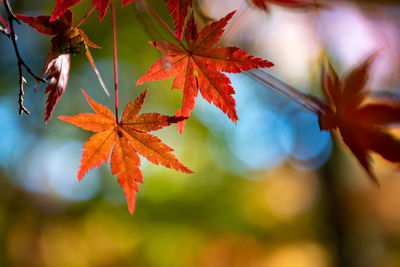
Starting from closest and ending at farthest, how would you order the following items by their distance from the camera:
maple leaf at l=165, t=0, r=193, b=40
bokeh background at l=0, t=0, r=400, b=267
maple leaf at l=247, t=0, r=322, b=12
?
maple leaf at l=165, t=0, r=193, b=40
maple leaf at l=247, t=0, r=322, b=12
bokeh background at l=0, t=0, r=400, b=267

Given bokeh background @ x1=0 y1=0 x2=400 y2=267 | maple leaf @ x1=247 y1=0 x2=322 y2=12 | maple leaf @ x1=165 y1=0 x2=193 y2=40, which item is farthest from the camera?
bokeh background @ x1=0 y1=0 x2=400 y2=267

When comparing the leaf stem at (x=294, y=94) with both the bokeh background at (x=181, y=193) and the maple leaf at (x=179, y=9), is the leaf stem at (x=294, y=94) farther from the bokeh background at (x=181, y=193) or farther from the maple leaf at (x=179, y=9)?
the bokeh background at (x=181, y=193)

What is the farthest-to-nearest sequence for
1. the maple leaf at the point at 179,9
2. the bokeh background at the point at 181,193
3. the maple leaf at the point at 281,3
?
the bokeh background at the point at 181,193 < the maple leaf at the point at 281,3 < the maple leaf at the point at 179,9

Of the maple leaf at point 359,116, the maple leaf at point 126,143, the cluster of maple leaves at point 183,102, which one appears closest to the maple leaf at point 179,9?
the cluster of maple leaves at point 183,102

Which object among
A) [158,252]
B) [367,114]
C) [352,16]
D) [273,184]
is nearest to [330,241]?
[273,184]

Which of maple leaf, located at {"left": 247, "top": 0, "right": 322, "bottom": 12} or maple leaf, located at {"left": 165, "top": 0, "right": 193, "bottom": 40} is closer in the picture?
maple leaf, located at {"left": 165, "top": 0, "right": 193, "bottom": 40}

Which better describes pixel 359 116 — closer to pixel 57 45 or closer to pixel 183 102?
pixel 183 102

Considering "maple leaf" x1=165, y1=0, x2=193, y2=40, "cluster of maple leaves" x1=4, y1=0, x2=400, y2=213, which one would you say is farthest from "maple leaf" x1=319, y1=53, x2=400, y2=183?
"maple leaf" x1=165, y1=0, x2=193, y2=40

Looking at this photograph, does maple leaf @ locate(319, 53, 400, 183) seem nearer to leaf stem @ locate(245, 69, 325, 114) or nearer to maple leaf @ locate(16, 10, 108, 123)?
leaf stem @ locate(245, 69, 325, 114)
